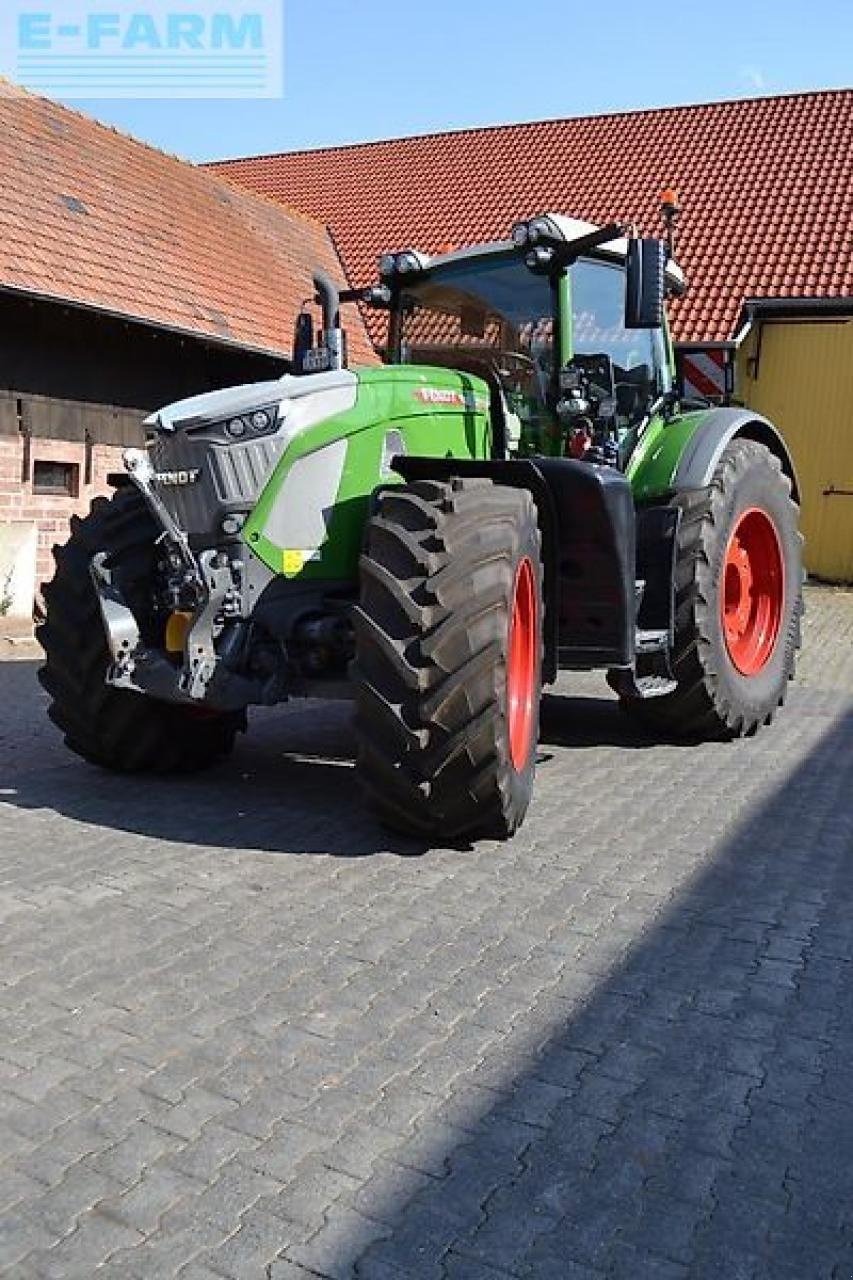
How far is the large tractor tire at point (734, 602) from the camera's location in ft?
20.9

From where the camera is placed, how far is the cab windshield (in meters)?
6.04

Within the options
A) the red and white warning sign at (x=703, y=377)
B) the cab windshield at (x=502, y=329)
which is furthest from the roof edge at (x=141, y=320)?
the cab windshield at (x=502, y=329)

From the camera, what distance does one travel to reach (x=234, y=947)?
368 centimetres

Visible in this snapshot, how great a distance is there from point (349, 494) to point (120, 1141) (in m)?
2.92

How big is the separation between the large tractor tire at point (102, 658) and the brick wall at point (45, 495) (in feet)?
20.8

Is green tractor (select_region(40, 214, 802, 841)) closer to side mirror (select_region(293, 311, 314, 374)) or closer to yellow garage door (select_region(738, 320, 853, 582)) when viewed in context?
side mirror (select_region(293, 311, 314, 374))

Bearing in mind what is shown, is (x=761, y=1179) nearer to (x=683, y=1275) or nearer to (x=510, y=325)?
(x=683, y=1275)

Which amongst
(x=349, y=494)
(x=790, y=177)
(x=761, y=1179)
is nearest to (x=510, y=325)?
(x=349, y=494)

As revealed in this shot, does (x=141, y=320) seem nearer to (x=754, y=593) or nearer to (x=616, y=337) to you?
(x=616, y=337)

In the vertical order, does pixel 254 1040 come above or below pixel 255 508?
below

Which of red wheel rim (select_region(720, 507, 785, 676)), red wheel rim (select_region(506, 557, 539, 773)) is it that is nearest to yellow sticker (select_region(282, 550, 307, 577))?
red wheel rim (select_region(506, 557, 539, 773))

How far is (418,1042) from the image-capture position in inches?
122

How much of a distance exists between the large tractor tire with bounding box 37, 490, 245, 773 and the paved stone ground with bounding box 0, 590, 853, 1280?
255 millimetres

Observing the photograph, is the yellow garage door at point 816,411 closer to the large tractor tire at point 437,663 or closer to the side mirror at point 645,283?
the side mirror at point 645,283
